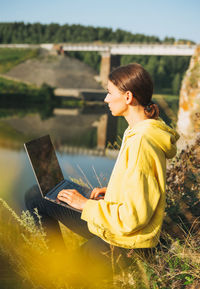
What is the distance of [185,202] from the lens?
310 centimetres

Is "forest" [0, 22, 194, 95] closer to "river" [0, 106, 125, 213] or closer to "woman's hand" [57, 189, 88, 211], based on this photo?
"river" [0, 106, 125, 213]

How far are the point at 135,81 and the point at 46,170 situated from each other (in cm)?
105

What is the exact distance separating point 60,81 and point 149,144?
43.6 meters

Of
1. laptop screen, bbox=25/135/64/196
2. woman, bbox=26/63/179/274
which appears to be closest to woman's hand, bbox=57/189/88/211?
woman, bbox=26/63/179/274

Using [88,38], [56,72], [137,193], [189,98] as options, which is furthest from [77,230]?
[88,38]

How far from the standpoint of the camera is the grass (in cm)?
Result: 4700

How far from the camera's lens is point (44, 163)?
2.39m

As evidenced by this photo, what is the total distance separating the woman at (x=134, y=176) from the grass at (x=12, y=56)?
46.8 metres

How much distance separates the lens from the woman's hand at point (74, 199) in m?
1.82

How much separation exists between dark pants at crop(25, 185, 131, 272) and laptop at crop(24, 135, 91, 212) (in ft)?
0.33

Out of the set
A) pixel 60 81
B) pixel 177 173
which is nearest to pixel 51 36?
pixel 60 81

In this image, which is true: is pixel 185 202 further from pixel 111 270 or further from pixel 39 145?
→ pixel 39 145

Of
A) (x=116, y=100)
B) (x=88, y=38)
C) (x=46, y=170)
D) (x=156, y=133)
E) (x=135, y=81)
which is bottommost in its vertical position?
(x=88, y=38)

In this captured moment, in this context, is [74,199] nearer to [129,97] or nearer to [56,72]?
[129,97]
